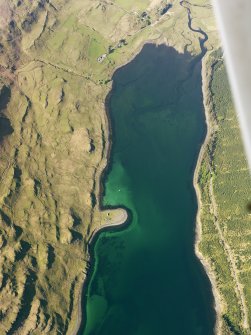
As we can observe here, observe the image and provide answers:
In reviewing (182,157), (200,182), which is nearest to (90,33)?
(182,157)

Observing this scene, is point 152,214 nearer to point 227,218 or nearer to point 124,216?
point 124,216

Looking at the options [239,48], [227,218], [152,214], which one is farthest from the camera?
[152,214]

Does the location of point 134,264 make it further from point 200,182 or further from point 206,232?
point 200,182

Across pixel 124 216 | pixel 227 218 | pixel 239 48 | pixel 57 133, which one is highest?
pixel 57 133

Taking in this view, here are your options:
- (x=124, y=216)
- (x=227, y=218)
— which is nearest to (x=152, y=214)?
(x=124, y=216)

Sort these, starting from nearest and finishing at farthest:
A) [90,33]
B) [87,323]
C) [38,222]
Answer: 1. [87,323]
2. [38,222]
3. [90,33]

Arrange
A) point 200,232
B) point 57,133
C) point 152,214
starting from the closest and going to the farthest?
point 200,232
point 152,214
point 57,133

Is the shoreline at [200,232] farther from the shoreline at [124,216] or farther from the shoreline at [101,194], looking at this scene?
the shoreline at [101,194]

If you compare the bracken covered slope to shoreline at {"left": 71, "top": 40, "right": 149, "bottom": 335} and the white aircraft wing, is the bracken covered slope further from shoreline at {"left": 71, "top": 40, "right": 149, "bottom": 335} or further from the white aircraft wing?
the white aircraft wing

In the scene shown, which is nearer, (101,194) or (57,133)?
(101,194)
